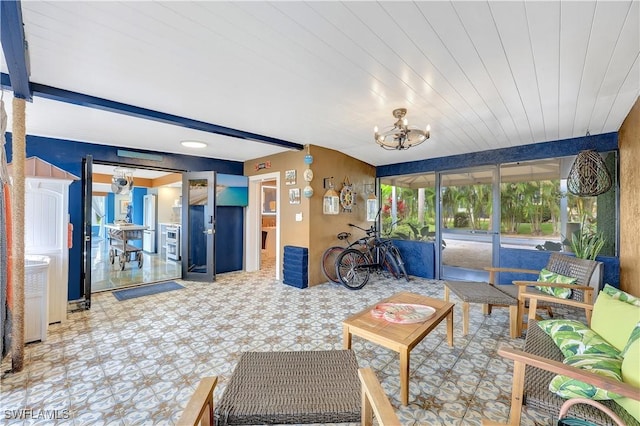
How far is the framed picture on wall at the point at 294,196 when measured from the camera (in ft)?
15.3

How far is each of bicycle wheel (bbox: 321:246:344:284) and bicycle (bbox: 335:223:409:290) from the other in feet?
0.57

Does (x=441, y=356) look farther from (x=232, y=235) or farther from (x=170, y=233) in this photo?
(x=170, y=233)

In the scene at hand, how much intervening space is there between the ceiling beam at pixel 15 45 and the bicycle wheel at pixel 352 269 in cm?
397

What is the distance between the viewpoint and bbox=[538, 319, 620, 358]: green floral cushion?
60.7 inches

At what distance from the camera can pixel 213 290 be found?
432 centimetres

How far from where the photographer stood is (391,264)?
5.28 m

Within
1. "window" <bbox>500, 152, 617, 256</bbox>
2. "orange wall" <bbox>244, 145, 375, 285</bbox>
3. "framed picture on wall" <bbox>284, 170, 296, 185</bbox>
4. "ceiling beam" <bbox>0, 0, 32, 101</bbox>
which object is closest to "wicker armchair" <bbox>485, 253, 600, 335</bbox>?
"window" <bbox>500, 152, 617, 256</bbox>

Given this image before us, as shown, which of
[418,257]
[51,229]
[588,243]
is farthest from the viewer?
[418,257]

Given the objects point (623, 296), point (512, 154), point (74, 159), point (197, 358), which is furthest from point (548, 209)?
point (74, 159)

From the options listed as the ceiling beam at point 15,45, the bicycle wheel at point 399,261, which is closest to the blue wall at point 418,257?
the bicycle wheel at point 399,261

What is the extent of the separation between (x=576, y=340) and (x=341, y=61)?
2450mm

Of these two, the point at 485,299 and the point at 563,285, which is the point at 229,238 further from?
the point at 563,285

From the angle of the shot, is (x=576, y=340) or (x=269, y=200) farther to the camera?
(x=269, y=200)

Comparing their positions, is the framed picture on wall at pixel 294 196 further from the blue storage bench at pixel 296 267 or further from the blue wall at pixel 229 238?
the blue wall at pixel 229 238
